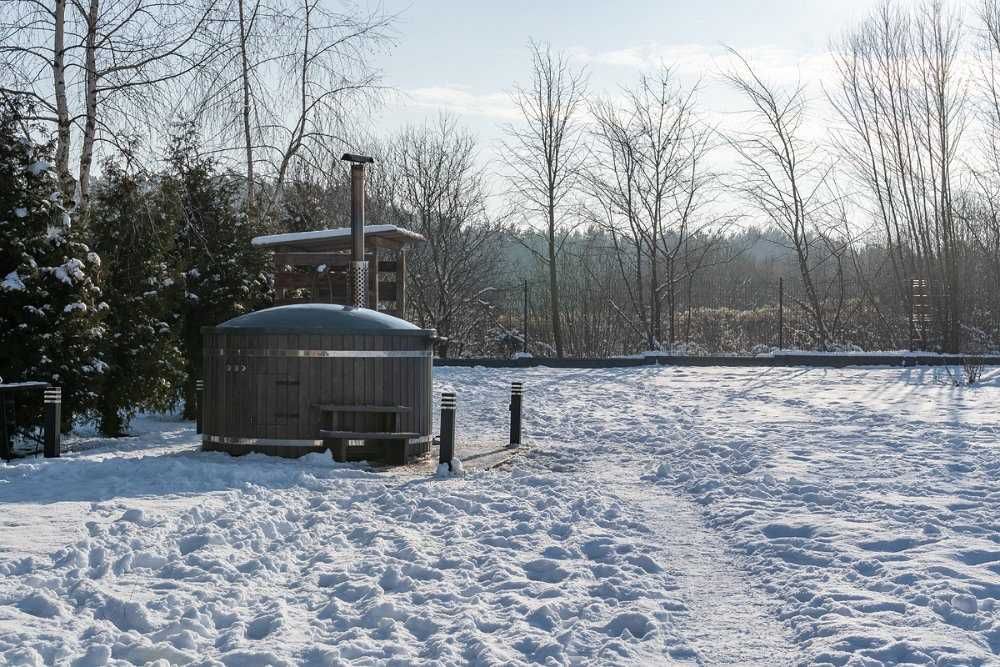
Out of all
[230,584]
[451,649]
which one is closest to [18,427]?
[230,584]

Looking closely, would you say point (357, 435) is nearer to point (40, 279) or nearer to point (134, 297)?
point (40, 279)

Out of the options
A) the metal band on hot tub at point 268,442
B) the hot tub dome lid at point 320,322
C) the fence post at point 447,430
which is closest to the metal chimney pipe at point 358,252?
the hot tub dome lid at point 320,322

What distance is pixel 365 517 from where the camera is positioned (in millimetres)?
7699

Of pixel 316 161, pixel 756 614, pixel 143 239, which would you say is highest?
pixel 316 161

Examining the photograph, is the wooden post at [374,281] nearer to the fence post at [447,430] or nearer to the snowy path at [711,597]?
the fence post at [447,430]

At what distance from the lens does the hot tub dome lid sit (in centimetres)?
1045

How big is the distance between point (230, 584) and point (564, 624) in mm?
2092

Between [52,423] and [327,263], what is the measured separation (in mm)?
6963

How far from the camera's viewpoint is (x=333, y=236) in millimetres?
17938

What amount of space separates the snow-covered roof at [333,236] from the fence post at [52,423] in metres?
6.36

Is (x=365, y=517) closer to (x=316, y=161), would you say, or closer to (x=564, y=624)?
(x=564, y=624)

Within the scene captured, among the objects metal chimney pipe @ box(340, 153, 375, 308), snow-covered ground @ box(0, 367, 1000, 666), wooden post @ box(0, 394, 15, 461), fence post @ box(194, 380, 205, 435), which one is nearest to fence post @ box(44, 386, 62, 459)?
wooden post @ box(0, 394, 15, 461)

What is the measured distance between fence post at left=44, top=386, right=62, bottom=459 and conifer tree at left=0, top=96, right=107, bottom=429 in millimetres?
1411

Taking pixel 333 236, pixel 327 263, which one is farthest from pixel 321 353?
pixel 333 236
